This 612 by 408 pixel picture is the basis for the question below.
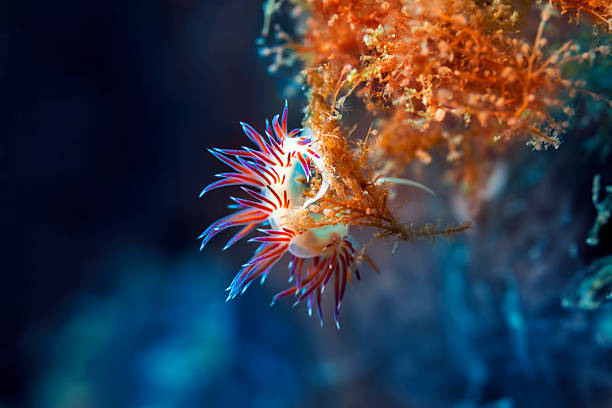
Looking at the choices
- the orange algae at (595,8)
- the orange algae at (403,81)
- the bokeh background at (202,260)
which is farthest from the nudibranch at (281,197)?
the orange algae at (595,8)

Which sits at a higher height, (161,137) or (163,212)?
(161,137)

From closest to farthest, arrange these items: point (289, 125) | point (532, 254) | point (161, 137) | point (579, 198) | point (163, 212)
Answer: point (289, 125) → point (579, 198) → point (532, 254) → point (161, 137) → point (163, 212)

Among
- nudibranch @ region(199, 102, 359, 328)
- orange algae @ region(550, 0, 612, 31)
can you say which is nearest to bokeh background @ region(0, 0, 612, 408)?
nudibranch @ region(199, 102, 359, 328)

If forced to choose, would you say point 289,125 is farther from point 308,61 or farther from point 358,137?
point 358,137

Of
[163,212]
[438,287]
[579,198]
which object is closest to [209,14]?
[163,212]

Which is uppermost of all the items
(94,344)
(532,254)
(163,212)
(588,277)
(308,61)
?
(163,212)

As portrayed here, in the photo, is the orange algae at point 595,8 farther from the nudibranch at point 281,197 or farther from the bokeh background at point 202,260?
the nudibranch at point 281,197

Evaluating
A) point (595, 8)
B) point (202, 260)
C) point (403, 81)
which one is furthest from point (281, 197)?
point (202, 260)

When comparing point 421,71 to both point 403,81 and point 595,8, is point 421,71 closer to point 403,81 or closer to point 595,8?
point 403,81
